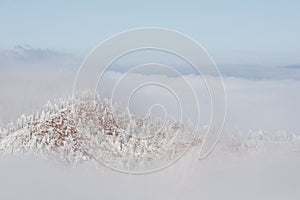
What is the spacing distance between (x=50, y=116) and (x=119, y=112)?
19.4 metres

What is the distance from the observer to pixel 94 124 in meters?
43.1

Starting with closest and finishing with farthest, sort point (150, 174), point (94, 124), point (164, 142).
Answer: point (164, 142)
point (94, 124)
point (150, 174)

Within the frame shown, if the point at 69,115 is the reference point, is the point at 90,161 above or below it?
below

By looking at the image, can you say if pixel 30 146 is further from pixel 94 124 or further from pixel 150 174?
pixel 150 174

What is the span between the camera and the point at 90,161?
49.1m

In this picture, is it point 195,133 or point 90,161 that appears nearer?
point 195,133

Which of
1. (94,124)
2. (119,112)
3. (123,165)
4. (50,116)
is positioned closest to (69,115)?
(50,116)

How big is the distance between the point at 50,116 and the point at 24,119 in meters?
2.83

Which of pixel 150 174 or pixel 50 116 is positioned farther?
pixel 150 174

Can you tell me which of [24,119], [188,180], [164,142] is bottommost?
[188,180]

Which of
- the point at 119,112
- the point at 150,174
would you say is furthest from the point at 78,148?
the point at 119,112

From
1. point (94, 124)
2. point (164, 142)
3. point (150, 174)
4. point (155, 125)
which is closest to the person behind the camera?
point (155, 125)

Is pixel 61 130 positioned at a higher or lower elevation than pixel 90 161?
higher

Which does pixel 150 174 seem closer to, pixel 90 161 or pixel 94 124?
pixel 90 161
